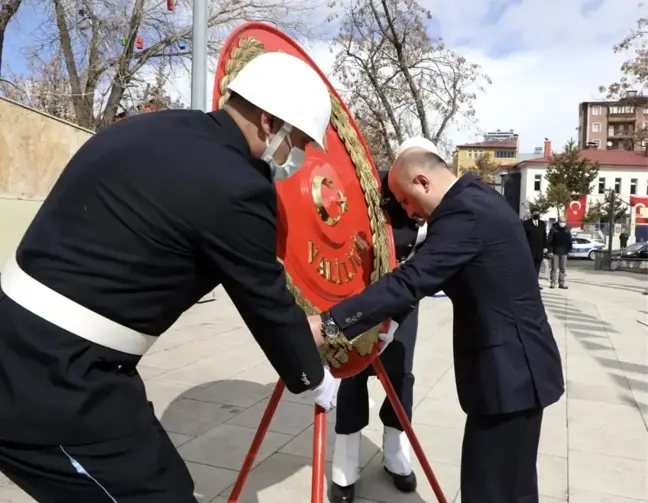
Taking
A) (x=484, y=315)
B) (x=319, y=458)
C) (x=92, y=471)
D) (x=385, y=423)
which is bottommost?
(x=385, y=423)

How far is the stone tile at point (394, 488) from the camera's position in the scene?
341cm

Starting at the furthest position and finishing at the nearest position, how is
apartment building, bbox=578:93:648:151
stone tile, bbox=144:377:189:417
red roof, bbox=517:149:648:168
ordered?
apartment building, bbox=578:93:648:151 < red roof, bbox=517:149:648:168 < stone tile, bbox=144:377:189:417

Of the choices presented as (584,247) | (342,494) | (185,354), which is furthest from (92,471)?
(584,247)

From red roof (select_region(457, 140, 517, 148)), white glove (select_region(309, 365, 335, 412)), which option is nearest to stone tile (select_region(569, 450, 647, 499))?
white glove (select_region(309, 365, 335, 412))

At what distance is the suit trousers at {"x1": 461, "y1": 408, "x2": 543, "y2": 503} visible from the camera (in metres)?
2.30

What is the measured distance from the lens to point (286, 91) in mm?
1687

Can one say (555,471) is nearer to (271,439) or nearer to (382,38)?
(271,439)

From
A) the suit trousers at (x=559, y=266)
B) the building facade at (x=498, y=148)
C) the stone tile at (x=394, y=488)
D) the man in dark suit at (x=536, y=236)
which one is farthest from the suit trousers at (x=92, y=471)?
the building facade at (x=498, y=148)

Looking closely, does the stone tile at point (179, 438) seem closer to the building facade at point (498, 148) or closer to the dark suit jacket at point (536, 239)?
the dark suit jacket at point (536, 239)

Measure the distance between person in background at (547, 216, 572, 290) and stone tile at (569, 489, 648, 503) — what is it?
11678 mm

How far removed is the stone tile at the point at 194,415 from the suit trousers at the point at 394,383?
1257 mm

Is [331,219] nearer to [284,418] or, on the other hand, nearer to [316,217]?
[316,217]

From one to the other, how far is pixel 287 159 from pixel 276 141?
9cm

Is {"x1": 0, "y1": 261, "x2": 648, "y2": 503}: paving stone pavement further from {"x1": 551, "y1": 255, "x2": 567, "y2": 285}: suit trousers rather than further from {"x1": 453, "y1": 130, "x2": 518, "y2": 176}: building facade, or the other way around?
{"x1": 453, "y1": 130, "x2": 518, "y2": 176}: building facade
